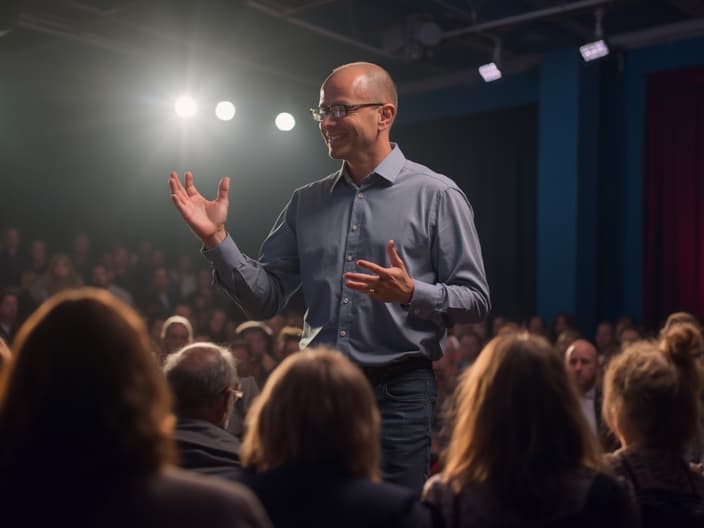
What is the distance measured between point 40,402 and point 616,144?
8.79 metres

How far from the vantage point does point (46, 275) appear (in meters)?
7.81

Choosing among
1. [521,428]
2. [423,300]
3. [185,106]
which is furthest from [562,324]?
[521,428]

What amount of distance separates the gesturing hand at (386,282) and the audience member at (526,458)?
0.33 meters

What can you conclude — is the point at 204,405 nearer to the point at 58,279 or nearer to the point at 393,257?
the point at 393,257

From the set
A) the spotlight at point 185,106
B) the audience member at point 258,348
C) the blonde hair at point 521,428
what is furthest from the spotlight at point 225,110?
the blonde hair at point 521,428

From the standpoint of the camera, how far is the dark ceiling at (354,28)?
25.1 ft

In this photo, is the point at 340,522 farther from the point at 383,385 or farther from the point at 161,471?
the point at 383,385

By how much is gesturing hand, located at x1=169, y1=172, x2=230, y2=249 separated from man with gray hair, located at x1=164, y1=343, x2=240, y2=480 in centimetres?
29

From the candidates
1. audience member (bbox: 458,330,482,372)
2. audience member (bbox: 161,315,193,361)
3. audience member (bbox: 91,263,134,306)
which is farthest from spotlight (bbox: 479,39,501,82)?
audience member (bbox: 161,315,193,361)

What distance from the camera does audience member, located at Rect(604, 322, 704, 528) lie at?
189 centimetres

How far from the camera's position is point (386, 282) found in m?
1.85

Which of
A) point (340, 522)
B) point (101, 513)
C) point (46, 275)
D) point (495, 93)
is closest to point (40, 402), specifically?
point (101, 513)

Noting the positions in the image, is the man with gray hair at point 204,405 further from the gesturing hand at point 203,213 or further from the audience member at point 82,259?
the audience member at point 82,259

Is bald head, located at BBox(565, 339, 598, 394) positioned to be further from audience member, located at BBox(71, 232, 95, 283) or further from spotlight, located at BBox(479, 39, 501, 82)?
audience member, located at BBox(71, 232, 95, 283)
